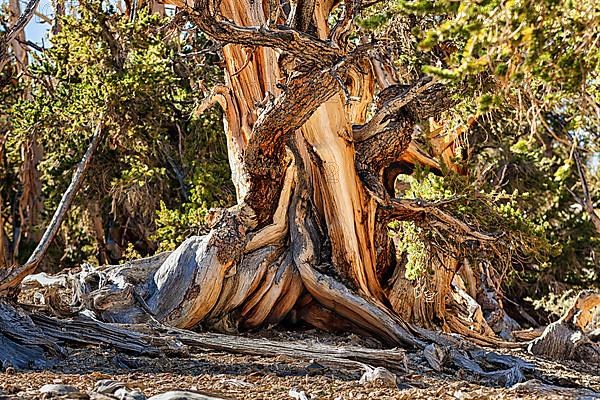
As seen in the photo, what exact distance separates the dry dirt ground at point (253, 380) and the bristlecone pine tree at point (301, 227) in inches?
58.5

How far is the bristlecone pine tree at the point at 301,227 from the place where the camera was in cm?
725

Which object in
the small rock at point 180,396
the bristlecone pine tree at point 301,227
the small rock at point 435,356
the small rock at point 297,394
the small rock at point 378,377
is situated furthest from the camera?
the bristlecone pine tree at point 301,227

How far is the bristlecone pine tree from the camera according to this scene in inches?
285

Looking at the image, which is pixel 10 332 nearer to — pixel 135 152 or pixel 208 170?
pixel 208 170

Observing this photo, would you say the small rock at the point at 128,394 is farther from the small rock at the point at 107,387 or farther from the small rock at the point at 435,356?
the small rock at the point at 435,356

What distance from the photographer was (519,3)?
294 centimetres

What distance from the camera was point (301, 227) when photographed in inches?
322

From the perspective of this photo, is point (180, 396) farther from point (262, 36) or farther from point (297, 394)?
point (262, 36)

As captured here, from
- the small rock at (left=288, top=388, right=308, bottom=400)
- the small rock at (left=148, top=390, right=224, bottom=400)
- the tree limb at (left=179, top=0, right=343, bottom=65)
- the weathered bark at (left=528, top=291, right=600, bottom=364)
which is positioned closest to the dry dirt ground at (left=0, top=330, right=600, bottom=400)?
the small rock at (left=288, top=388, right=308, bottom=400)

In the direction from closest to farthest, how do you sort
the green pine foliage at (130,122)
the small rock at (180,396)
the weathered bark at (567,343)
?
the small rock at (180,396), the weathered bark at (567,343), the green pine foliage at (130,122)

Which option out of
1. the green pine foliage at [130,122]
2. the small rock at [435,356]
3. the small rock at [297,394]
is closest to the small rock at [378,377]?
the small rock at [297,394]

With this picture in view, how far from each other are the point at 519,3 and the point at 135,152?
10.9 meters

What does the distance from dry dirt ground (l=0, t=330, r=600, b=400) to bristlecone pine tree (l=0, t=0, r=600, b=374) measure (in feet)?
4.87

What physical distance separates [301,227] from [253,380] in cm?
358
